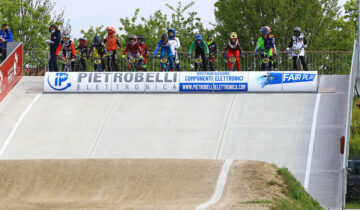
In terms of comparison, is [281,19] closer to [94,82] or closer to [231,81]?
[231,81]

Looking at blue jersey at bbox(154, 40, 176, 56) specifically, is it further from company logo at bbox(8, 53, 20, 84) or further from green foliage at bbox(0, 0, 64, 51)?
green foliage at bbox(0, 0, 64, 51)

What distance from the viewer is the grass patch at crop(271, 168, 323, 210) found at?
57.9 feet

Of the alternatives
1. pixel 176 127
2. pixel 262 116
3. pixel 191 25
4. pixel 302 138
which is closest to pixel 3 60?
pixel 176 127

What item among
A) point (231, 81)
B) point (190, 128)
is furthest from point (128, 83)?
point (190, 128)

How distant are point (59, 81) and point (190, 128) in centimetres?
678

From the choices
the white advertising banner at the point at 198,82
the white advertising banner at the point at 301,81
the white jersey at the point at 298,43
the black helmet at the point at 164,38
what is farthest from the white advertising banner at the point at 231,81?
the black helmet at the point at 164,38

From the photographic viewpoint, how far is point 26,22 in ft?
171

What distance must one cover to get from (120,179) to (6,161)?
4.11m

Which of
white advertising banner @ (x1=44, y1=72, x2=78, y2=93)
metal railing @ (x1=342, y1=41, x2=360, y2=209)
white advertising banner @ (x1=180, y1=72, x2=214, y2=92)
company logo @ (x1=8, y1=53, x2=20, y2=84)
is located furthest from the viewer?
company logo @ (x1=8, y1=53, x2=20, y2=84)

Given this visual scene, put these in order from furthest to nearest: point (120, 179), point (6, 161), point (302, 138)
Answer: point (302, 138) → point (6, 161) → point (120, 179)

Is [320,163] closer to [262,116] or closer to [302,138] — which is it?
[302,138]

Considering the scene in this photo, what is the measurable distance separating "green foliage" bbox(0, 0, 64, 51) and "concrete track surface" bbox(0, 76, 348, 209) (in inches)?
861

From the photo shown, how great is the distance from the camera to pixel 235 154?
81.9ft

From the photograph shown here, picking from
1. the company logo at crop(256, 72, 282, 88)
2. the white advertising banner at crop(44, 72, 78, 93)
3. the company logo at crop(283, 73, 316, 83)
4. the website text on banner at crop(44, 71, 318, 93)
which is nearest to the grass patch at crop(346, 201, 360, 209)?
the website text on banner at crop(44, 71, 318, 93)
